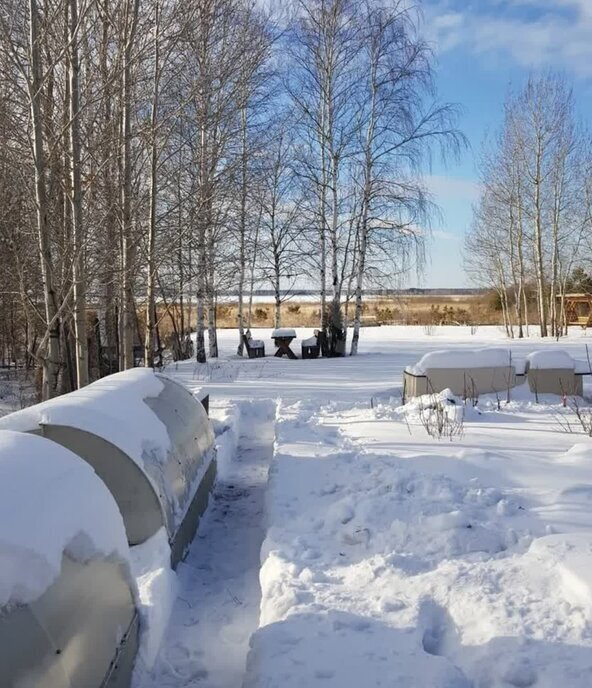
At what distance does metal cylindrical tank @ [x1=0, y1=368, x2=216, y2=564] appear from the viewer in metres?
3.39

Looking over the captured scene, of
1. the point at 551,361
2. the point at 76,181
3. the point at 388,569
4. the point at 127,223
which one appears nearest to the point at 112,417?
the point at 388,569

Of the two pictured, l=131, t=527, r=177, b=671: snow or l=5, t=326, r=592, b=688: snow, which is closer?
l=5, t=326, r=592, b=688: snow

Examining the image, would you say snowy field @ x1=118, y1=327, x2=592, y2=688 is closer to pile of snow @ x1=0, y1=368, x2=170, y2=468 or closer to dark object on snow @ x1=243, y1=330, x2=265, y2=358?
pile of snow @ x1=0, y1=368, x2=170, y2=468

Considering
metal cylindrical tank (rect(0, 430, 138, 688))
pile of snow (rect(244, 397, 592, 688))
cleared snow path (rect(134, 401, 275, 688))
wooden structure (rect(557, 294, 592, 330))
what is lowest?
cleared snow path (rect(134, 401, 275, 688))

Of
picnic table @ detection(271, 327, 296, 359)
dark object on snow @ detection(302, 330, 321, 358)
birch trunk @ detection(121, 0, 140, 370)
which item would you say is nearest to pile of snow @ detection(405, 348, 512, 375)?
birch trunk @ detection(121, 0, 140, 370)

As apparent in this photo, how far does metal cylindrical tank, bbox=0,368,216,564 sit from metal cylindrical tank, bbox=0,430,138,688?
1.00 m

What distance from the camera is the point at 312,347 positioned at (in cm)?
1770

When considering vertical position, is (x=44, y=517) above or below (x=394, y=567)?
above

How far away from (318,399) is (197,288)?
665cm

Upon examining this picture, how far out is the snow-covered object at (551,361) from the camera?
9477 millimetres

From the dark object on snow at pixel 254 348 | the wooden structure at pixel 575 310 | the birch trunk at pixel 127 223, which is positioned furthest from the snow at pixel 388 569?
the wooden structure at pixel 575 310

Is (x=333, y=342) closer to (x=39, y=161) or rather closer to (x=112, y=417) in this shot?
(x=39, y=161)

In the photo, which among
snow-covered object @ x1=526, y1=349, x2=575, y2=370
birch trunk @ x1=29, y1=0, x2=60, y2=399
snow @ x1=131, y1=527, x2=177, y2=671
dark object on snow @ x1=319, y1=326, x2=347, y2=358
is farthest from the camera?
dark object on snow @ x1=319, y1=326, x2=347, y2=358

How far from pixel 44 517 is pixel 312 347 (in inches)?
623
